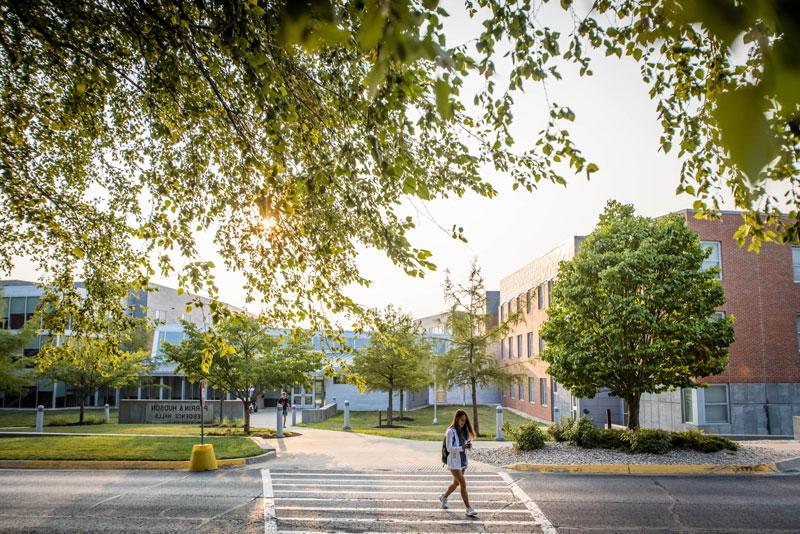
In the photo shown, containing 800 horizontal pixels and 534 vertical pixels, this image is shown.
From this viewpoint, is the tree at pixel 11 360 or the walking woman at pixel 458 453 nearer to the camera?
the walking woman at pixel 458 453

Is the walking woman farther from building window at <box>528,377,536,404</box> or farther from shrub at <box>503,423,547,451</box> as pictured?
building window at <box>528,377,536,404</box>

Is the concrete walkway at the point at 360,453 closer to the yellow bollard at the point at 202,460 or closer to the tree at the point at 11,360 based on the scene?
the yellow bollard at the point at 202,460

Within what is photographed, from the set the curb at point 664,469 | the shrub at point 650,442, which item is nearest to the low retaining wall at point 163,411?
the curb at point 664,469

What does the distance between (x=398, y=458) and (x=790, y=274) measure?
2041 cm

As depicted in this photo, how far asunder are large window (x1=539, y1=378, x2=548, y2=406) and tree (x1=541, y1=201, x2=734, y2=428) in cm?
1908

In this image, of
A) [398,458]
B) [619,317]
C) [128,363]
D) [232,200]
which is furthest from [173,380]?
[232,200]

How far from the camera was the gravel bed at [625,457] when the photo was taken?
15328 mm

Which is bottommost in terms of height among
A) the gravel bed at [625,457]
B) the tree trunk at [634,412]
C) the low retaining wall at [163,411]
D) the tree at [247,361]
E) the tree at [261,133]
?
the low retaining wall at [163,411]

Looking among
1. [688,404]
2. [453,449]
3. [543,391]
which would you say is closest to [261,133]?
[453,449]

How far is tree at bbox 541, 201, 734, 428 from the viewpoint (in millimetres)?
17250

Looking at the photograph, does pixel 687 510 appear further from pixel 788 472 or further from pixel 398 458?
pixel 398 458

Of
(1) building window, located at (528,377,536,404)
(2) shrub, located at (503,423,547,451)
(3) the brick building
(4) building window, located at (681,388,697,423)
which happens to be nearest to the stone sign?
(3) the brick building

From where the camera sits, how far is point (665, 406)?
26906 millimetres

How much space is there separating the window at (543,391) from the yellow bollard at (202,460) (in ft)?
85.8
